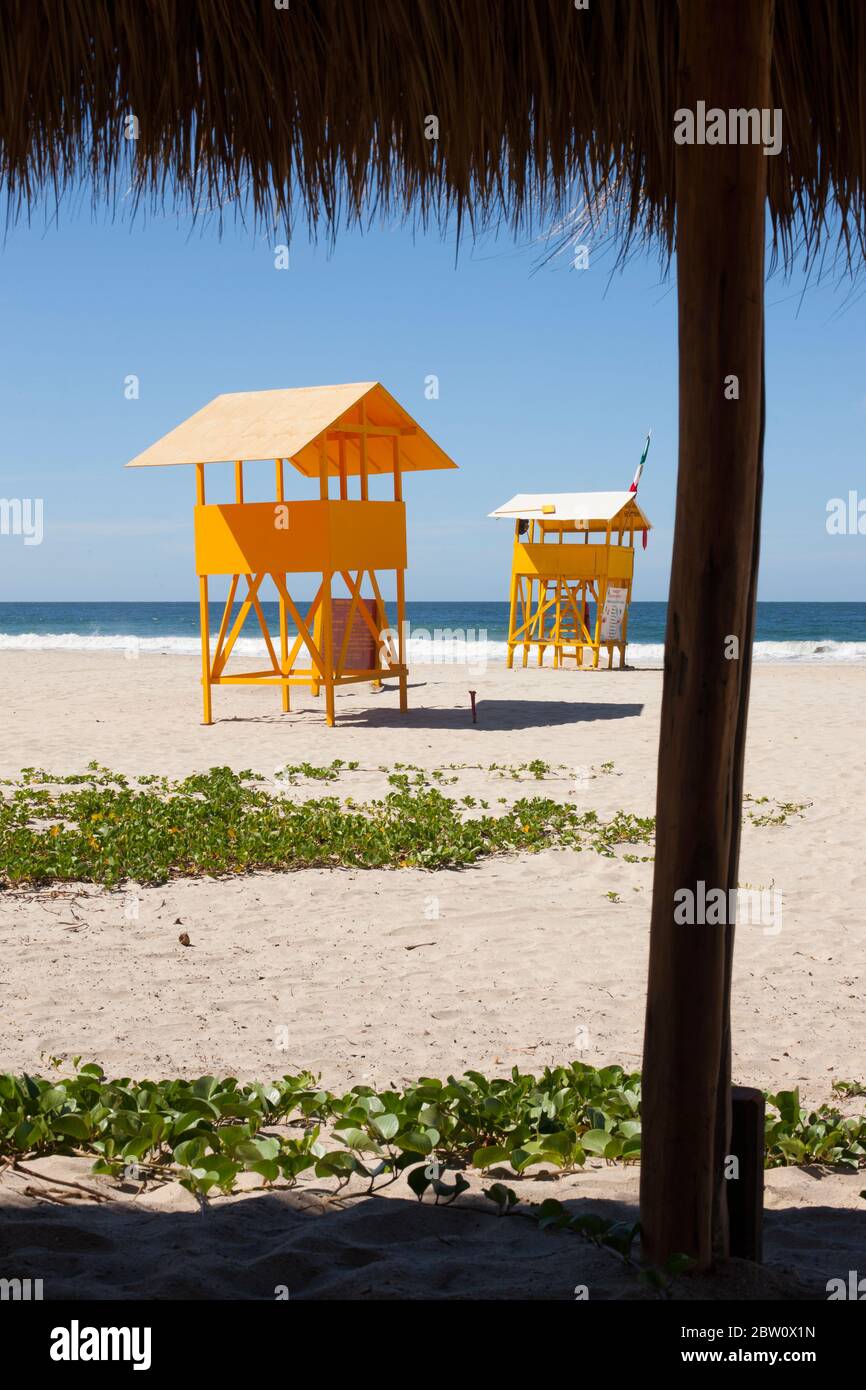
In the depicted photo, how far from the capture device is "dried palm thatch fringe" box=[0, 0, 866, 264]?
2.86 m

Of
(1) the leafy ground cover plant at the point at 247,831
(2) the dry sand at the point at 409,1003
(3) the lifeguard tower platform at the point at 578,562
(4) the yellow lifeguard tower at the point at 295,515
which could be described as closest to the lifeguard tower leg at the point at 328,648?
(4) the yellow lifeguard tower at the point at 295,515

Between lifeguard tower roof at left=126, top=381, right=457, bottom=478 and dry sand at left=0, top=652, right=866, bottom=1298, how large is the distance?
581cm

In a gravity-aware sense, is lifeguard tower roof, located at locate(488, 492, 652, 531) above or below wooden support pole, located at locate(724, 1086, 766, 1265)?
above

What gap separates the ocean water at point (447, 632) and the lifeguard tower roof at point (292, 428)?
15.7 metres

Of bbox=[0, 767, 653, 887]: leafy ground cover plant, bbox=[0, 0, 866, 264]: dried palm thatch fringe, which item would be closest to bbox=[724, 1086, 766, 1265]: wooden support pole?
bbox=[0, 0, 866, 264]: dried palm thatch fringe

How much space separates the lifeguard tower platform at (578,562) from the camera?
2439 centimetres

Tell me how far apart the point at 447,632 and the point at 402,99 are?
54.7 metres

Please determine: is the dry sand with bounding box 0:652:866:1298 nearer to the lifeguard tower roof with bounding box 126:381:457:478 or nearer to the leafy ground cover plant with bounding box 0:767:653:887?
the leafy ground cover plant with bounding box 0:767:653:887

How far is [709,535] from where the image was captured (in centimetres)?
224

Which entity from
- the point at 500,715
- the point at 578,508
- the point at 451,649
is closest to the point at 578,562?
the point at 578,508

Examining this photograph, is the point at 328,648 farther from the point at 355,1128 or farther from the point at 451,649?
the point at 451,649

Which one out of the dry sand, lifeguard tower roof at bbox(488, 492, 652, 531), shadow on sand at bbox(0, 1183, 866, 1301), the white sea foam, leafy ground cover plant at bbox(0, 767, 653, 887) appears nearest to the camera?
shadow on sand at bbox(0, 1183, 866, 1301)

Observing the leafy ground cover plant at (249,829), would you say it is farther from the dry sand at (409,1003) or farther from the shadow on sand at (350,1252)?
the shadow on sand at (350,1252)
